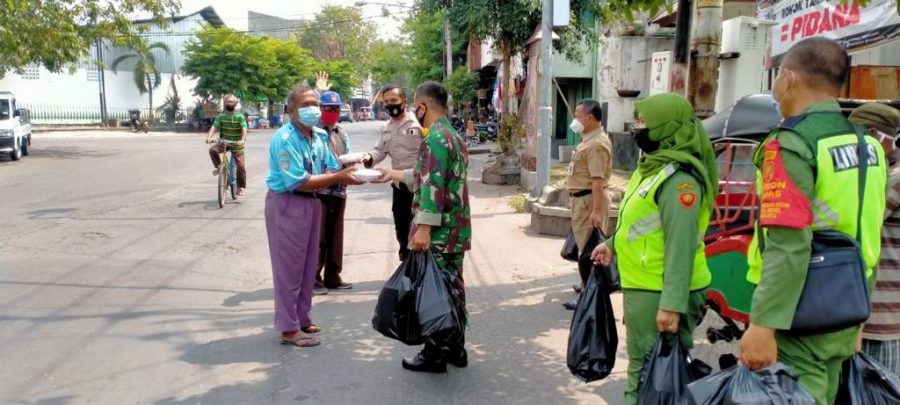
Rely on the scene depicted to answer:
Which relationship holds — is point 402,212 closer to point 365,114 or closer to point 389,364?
point 389,364

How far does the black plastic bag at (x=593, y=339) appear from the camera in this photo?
10.5 ft

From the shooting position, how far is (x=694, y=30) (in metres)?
6.21

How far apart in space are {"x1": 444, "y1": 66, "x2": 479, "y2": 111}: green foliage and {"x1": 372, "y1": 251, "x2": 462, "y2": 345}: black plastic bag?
892 inches

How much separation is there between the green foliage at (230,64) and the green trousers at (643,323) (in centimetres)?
3837

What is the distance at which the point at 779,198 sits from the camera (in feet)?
7.13

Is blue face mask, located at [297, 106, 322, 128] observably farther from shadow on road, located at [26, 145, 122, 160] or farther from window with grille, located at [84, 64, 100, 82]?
window with grille, located at [84, 64, 100, 82]

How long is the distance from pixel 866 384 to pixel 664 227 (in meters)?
0.88

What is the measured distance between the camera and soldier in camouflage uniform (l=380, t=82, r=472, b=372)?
159 inches

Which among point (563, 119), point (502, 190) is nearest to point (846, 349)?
point (502, 190)

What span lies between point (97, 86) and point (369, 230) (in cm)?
3824

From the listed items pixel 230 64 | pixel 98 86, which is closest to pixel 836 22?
pixel 230 64

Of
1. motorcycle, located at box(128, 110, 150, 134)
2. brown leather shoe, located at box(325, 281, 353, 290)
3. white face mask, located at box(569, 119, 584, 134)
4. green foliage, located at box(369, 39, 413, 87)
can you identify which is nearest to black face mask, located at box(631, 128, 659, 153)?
white face mask, located at box(569, 119, 584, 134)

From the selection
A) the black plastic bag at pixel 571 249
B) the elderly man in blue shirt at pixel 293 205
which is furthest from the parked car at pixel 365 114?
the elderly man in blue shirt at pixel 293 205

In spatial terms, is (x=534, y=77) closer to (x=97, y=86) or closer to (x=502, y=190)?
(x=502, y=190)
